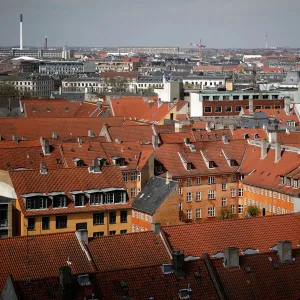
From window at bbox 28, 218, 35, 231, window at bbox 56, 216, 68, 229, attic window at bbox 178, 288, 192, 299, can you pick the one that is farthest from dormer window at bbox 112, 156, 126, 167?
attic window at bbox 178, 288, 192, 299

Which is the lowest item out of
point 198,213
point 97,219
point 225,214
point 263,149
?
point 198,213

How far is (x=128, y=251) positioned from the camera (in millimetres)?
61500

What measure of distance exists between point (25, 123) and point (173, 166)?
3785 cm

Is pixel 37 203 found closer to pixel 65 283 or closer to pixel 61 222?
pixel 61 222

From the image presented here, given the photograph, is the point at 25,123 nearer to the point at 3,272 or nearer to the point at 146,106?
the point at 146,106

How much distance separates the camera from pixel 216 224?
215 feet

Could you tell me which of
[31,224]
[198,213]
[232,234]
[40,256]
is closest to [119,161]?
[198,213]

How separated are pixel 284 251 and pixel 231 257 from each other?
11.5 feet

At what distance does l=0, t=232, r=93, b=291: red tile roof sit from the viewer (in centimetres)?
5909

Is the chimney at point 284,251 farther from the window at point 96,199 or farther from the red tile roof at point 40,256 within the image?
the window at point 96,199

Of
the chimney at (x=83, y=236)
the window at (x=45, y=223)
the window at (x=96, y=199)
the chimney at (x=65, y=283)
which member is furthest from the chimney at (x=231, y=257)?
the window at (x=96, y=199)

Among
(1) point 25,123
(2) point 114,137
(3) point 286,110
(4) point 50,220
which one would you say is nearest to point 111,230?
(4) point 50,220

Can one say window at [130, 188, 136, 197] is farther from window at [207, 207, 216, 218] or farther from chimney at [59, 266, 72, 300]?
chimney at [59, 266, 72, 300]

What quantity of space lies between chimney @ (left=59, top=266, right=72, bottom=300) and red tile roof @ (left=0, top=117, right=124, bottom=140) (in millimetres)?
77761
